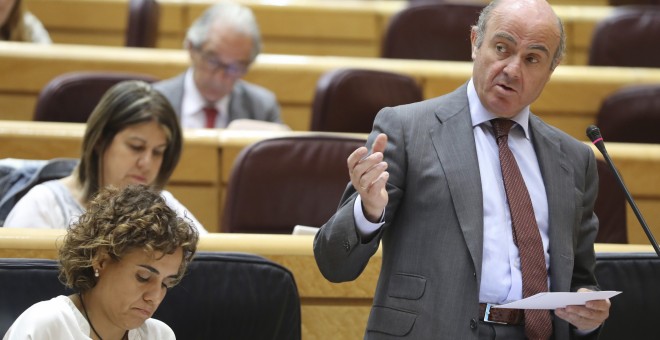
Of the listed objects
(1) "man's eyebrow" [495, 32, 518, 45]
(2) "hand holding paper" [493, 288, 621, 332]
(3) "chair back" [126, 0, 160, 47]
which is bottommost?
(2) "hand holding paper" [493, 288, 621, 332]

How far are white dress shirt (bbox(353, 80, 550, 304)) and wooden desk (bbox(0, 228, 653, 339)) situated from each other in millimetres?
192

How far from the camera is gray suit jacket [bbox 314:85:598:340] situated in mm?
640

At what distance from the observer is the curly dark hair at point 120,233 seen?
2.16 ft

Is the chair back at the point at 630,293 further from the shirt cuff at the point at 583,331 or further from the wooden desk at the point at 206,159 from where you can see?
the wooden desk at the point at 206,159

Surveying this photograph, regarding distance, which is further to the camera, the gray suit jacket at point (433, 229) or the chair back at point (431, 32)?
the chair back at point (431, 32)

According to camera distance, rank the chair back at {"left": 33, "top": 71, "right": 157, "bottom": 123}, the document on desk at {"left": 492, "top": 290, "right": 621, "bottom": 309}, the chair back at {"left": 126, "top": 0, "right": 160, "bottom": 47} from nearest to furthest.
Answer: the document on desk at {"left": 492, "top": 290, "right": 621, "bottom": 309} < the chair back at {"left": 33, "top": 71, "right": 157, "bottom": 123} < the chair back at {"left": 126, "top": 0, "right": 160, "bottom": 47}

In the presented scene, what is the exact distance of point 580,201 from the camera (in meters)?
0.70

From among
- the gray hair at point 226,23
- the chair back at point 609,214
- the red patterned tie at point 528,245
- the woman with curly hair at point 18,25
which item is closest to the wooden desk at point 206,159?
the chair back at point 609,214

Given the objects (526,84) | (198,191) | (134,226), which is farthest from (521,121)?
(198,191)

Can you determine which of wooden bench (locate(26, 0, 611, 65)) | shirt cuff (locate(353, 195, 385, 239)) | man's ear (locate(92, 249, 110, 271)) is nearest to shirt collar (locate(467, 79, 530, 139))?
shirt cuff (locate(353, 195, 385, 239))

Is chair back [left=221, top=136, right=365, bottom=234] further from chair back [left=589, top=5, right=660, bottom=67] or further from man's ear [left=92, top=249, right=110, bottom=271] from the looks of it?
chair back [left=589, top=5, right=660, bottom=67]

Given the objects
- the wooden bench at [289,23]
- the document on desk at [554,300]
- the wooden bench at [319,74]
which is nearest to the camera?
the document on desk at [554,300]

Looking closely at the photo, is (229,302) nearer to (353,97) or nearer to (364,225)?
(364,225)

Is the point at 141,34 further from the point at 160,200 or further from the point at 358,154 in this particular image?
the point at 358,154
